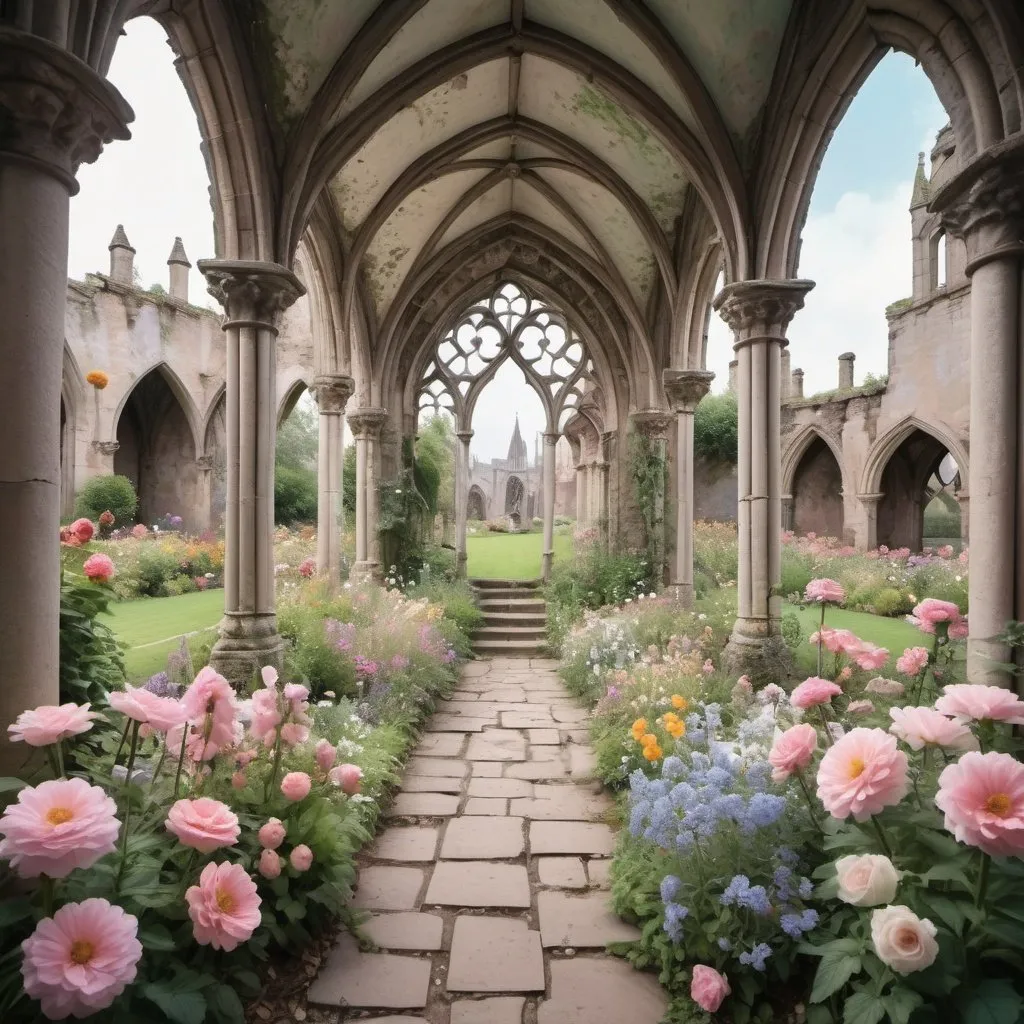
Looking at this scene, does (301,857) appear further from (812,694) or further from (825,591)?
(825,591)

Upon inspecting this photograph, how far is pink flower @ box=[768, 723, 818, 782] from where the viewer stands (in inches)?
73.0

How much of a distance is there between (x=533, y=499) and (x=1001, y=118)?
32835 mm

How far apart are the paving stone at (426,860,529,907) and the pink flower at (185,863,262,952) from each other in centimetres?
123

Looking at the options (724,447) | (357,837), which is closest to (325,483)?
(357,837)

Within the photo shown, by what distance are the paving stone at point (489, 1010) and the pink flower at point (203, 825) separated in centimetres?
86

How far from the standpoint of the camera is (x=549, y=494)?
9805 millimetres

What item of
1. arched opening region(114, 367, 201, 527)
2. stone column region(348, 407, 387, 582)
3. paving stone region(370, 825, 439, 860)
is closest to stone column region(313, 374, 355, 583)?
stone column region(348, 407, 387, 582)

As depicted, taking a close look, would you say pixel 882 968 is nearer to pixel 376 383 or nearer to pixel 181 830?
pixel 181 830

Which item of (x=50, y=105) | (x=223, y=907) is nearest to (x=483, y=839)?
(x=223, y=907)

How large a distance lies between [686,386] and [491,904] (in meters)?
6.68

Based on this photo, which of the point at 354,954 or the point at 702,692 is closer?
the point at 354,954

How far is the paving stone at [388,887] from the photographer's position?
2.69 meters

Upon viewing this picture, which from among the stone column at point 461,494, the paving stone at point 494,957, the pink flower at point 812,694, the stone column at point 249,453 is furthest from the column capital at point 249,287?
the stone column at point 461,494

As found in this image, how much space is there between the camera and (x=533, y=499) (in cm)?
3562
